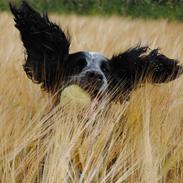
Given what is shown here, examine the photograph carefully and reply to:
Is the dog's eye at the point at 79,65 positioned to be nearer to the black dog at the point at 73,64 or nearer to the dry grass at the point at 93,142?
the black dog at the point at 73,64

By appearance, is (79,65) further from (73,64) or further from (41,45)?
(41,45)

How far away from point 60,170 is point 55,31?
3.61 feet

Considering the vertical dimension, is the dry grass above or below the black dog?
below

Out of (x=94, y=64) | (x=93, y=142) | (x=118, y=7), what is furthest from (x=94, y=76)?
(x=118, y=7)

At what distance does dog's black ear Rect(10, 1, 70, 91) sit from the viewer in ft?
8.17

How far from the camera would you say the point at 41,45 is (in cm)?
259

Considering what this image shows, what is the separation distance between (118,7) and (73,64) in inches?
380

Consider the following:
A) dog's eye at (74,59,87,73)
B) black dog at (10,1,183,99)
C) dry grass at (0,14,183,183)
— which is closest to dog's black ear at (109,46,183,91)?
black dog at (10,1,183,99)

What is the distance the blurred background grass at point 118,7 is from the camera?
11539mm

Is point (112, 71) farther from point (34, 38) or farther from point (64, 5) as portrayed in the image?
point (64, 5)

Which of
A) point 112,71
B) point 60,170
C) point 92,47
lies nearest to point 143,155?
point 60,170

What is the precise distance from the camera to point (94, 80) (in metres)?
2.40

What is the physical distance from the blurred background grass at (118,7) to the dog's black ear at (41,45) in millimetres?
8758

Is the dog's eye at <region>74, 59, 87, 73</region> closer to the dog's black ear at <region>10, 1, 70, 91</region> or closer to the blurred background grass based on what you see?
the dog's black ear at <region>10, 1, 70, 91</region>
